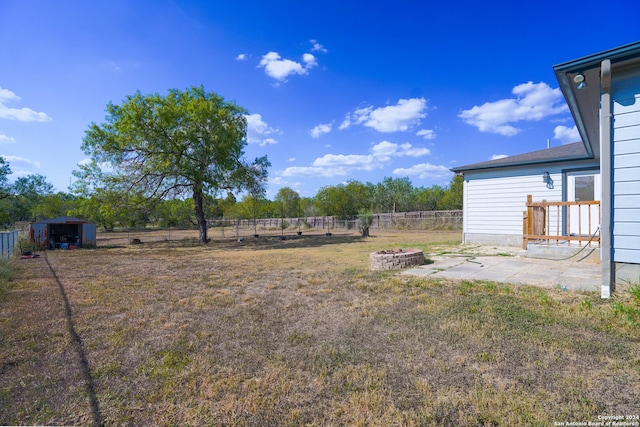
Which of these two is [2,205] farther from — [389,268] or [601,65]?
[601,65]

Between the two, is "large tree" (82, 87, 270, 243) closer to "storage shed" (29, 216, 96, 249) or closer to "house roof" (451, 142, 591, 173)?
"storage shed" (29, 216, 96, 249)

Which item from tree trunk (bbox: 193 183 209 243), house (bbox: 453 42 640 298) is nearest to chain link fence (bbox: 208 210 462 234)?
tree trunk (bbox: 193 183 209 243)

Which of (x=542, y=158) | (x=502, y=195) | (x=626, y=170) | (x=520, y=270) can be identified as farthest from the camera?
(x=502, y=195)

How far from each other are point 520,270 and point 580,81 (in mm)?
3563

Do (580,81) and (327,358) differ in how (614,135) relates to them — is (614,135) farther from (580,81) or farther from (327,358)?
(327,358)

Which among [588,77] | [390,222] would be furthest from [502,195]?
[390,222]

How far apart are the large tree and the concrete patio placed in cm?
1282

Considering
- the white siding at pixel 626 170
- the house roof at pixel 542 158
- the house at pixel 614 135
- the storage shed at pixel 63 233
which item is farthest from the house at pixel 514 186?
the storage shed at pixel 63 233

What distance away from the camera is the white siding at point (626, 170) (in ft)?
13.3

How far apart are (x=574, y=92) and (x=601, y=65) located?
41.2 inches

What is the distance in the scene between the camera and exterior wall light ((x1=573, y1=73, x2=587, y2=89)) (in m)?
4.35

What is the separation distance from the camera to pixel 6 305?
4.87 meters

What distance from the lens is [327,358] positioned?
2807mm

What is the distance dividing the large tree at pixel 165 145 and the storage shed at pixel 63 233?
107 inches
